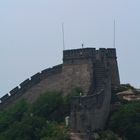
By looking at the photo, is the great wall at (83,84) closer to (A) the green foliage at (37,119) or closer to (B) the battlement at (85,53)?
(B) the battlement at (85,53)

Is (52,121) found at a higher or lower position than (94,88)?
lower

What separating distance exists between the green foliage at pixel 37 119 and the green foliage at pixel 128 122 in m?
3.21

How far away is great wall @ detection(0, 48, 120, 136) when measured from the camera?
60938mm

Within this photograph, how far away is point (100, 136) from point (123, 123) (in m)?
1.99

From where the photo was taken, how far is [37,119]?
61500 mm

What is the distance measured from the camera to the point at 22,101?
6675cm

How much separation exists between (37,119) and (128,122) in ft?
18.5

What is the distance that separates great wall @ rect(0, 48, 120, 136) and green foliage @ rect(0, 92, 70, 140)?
163 centimetres

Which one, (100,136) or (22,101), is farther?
(22,101)

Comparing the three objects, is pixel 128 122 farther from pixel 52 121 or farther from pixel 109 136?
pixel 52 121

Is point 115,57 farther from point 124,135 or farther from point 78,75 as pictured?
point 124,135

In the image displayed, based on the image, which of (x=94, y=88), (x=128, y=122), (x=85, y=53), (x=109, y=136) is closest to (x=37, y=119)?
(x=109, y=136)

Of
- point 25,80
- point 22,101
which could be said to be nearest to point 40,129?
point 22,101

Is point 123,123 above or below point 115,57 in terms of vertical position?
below
